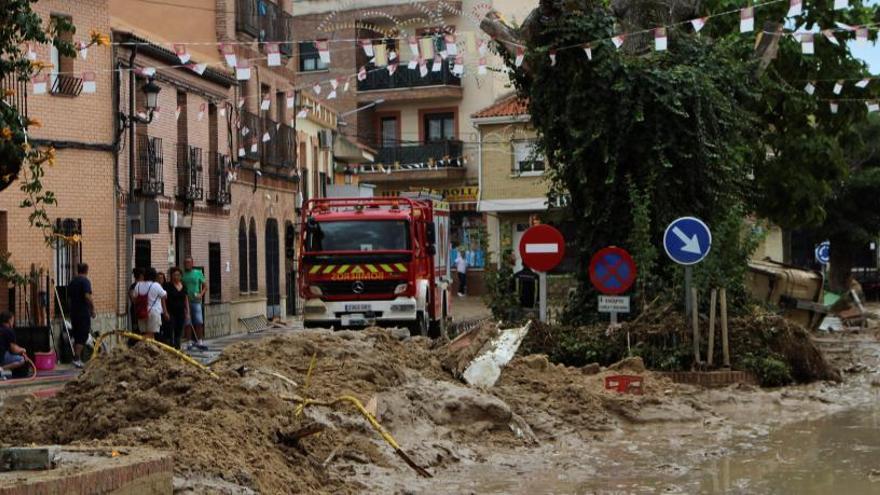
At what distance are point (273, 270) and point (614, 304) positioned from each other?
23.3 meters

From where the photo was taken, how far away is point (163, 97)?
30.8 meters

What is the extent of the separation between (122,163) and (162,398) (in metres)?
18.6

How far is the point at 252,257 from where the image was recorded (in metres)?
38.0

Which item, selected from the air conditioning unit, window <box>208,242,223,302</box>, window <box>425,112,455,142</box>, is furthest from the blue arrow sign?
window <box>425,112,455,142</box>

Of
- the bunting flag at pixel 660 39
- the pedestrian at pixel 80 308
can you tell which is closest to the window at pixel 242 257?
the pedestrian at pixel 80 308

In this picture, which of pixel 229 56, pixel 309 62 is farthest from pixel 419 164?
pixel 229 56

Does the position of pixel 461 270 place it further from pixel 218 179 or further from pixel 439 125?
pixel 218 179

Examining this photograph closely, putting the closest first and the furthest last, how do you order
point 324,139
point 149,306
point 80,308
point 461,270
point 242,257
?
point 80,308
point 149,306
point 242,257
point 324,139
point 461,270

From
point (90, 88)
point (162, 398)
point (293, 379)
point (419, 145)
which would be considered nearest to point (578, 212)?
point (90, 88)

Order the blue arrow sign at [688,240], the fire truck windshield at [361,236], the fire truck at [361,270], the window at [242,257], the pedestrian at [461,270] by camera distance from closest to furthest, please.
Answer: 1. the blue arrow sign at [688,240]
2. the fire truck at [361,270]
3. the fire truck windshield at [361,236]
4. the window at [242,257]
5. the pedestrian at [461,270]

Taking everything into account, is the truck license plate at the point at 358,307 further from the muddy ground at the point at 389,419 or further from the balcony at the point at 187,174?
the muddy ground at the point at 389,419

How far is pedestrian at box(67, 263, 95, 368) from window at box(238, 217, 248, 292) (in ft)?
42.7

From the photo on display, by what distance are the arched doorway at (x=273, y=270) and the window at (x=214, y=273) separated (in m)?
5.05

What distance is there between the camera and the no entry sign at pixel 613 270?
59.7ft
